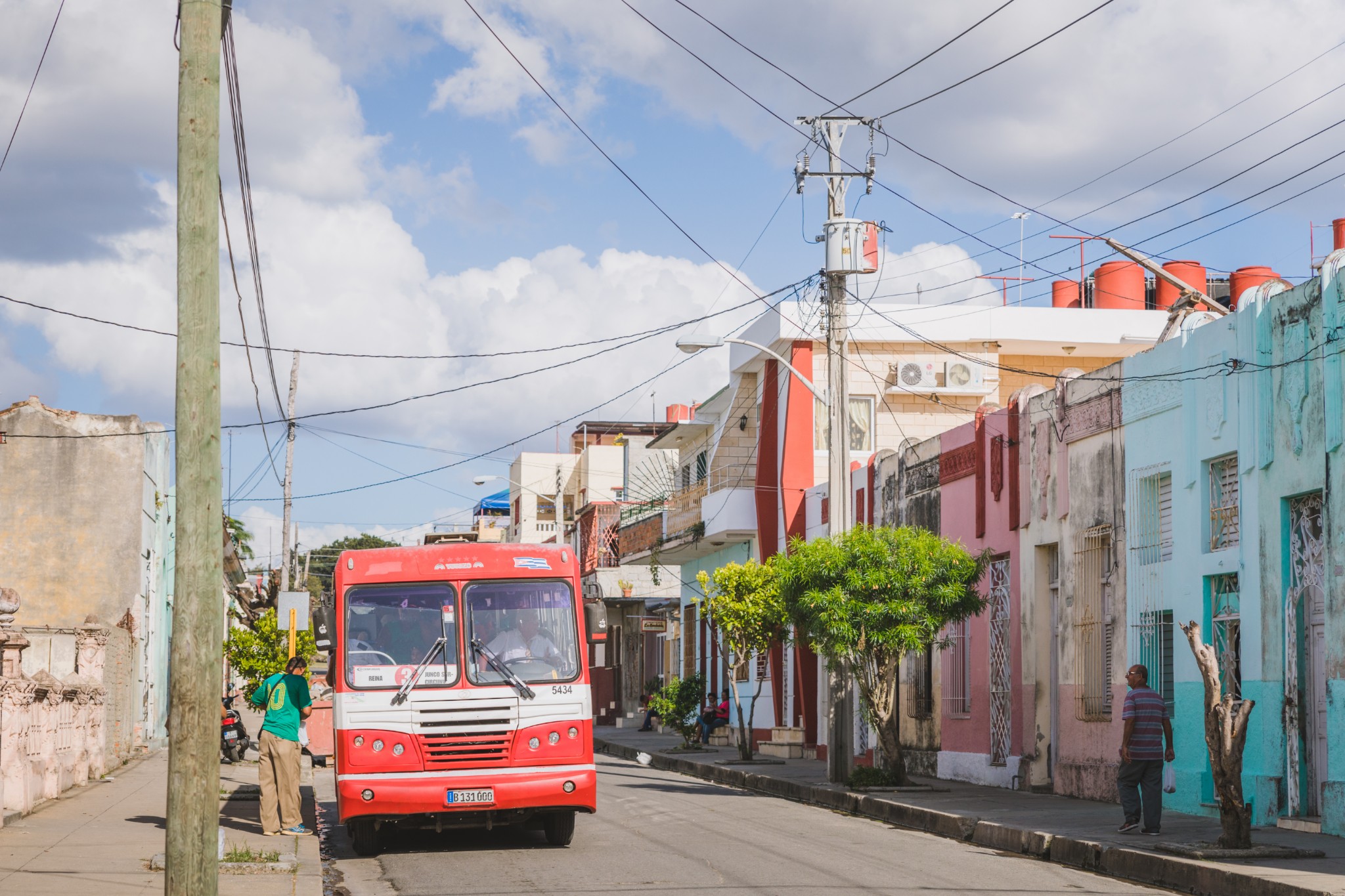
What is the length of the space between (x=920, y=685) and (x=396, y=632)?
46.6 ft

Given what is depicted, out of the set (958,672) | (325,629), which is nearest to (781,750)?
(958,672)

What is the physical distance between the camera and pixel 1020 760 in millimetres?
21219

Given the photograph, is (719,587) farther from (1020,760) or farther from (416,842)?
(416,842)

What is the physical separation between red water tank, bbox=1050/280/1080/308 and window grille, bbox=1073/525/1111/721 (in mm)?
16895

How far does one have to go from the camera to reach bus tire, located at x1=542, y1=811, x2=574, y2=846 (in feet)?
47.7

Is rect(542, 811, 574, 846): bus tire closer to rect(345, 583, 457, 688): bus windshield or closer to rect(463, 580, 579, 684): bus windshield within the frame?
rect(463, 580, 579, 684): bus windshield

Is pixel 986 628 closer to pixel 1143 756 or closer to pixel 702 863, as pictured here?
pixel 1143 756

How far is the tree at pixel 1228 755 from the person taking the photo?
12711mm

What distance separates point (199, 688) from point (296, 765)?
Result: 6788 millimetres

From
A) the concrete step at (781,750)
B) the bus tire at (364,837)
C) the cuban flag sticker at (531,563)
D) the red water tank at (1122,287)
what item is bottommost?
the concrete step at (781,750)

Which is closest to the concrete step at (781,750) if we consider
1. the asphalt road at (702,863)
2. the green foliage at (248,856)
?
the asphalt road at (702,863)

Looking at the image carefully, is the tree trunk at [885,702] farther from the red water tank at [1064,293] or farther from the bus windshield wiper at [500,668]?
the red water tank at [1064,293]

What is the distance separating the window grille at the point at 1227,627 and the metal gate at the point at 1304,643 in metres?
0.93

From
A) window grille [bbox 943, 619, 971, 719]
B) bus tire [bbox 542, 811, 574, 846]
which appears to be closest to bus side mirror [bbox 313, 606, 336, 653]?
bus tire [bbox 542, 811, 574, 846]
